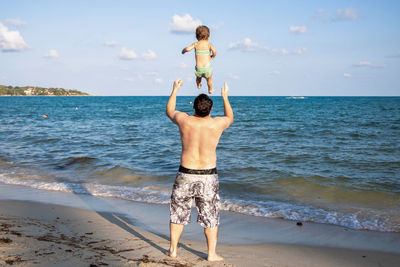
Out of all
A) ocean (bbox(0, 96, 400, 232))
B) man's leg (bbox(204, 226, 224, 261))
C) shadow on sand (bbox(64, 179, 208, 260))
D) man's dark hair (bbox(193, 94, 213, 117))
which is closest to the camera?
man's dark hair (bbox(193, 94, 213, 117))

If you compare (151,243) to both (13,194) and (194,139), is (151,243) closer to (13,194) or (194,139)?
(194,139)

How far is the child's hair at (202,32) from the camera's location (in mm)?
3900

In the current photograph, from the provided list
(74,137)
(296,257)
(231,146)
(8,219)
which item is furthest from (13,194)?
(74,137)

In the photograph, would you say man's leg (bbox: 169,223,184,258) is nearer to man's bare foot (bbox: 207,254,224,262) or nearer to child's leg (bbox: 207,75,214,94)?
man's bare foot (bbox: 207,254,224,262)

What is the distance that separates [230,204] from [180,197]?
3.55m

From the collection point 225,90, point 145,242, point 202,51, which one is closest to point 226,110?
point 225,90

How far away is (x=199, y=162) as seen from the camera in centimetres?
417

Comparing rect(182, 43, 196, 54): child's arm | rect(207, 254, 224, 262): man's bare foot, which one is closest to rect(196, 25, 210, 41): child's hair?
rect(182, 43, 196, 54): child's arm

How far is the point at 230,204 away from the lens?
24.9 feet

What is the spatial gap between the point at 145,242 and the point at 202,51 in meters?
2.96

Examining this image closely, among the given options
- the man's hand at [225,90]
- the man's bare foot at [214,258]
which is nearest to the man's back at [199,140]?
the man's hand at [225,90]

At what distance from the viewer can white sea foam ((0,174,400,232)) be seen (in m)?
6.55

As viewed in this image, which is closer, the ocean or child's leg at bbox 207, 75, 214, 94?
child's leg at bbox 207, 75, 214, 94

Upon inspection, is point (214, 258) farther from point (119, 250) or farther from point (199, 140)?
point (199, 140)
